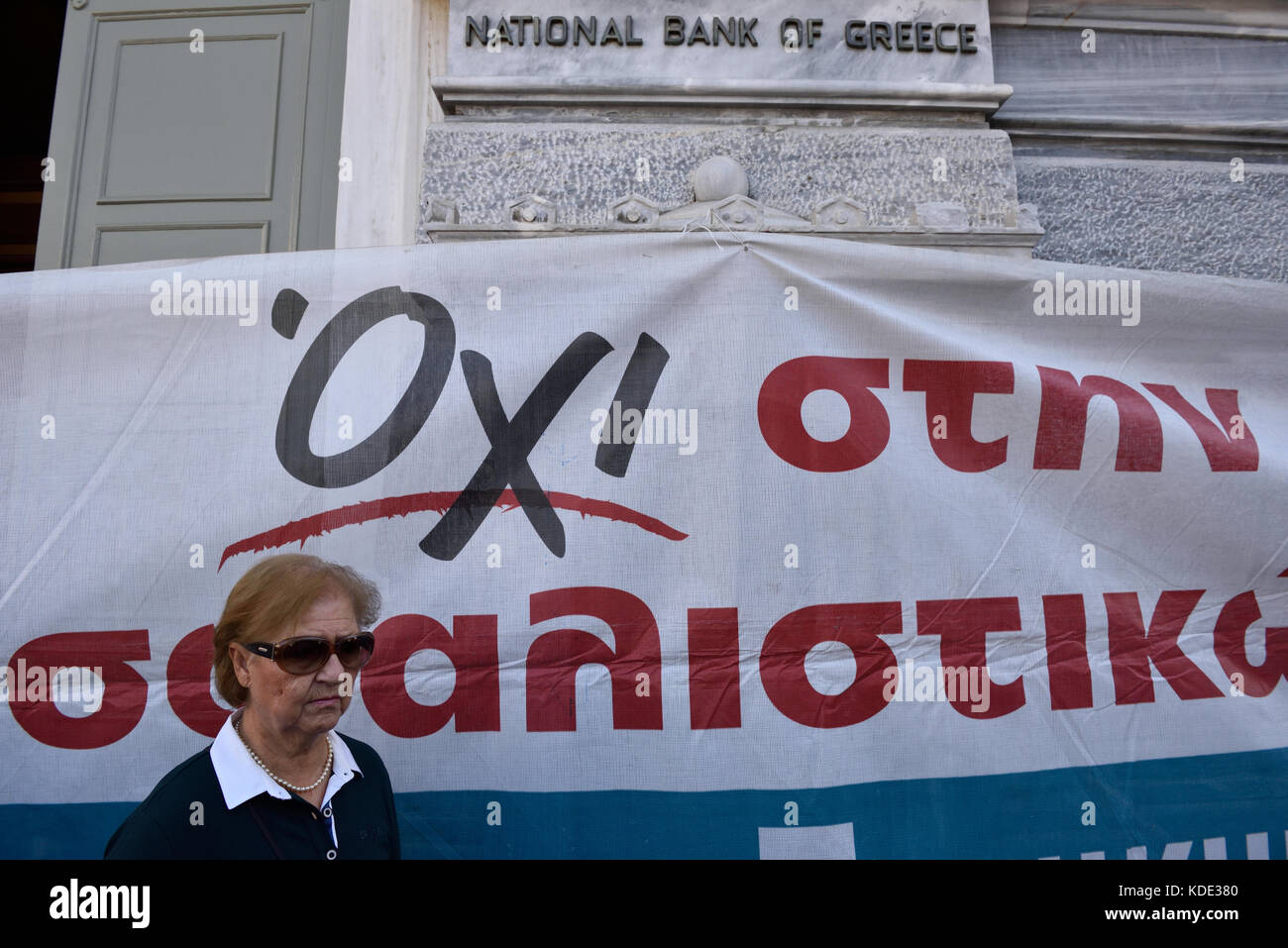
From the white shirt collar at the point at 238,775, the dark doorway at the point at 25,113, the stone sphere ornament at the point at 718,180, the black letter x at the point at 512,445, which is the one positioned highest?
Result: the dark doorway at the point at 25,113

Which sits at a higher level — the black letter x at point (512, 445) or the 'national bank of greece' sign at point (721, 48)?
the 'national bank of greece' sign at point (721, 48)

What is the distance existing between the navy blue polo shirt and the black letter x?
1.73ft

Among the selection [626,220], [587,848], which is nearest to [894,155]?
[626,220]

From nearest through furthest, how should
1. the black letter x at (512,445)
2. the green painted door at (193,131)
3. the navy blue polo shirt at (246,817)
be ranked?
the navy blue polo shirt at (246,817)
the black letter x at (512,445)
the green painted door at (193,131)

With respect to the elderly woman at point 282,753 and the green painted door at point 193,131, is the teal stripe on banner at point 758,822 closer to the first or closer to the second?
the elderly woman at point 282,753

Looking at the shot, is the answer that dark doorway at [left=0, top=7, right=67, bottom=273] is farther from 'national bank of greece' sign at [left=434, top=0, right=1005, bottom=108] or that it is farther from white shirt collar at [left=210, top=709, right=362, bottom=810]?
white shirt collar at [left=210, top=709, right=362, bottom=810]

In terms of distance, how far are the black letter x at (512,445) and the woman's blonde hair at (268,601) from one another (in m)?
0.37

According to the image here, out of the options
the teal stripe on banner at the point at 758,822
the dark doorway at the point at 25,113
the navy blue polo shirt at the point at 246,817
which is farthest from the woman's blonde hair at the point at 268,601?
the dark doorway at the point at 25,113

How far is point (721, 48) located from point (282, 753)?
2.60 metres

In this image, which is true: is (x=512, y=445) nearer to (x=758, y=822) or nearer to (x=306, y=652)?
(x=306, y=652)

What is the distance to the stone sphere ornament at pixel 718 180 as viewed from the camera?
2980 millimetres

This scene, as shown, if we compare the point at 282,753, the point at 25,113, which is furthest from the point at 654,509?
the point at 25,113

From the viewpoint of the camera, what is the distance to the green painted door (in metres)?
3.33
